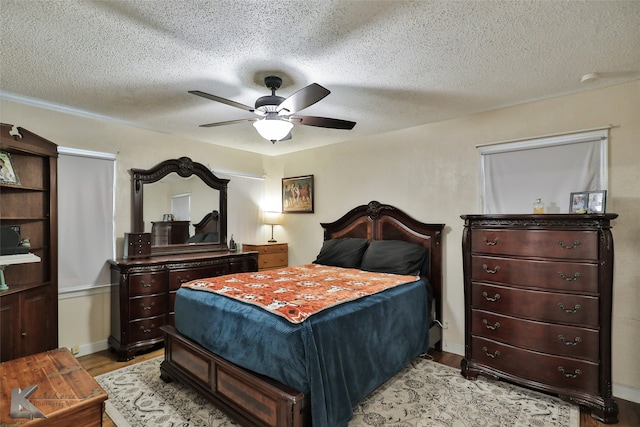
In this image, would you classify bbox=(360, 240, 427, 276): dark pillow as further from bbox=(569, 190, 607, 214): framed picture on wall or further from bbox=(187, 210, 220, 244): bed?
bbox=(187, 210, 220, 244): bed

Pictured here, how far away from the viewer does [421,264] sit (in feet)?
11.5

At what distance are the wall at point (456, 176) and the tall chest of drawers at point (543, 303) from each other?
0.50 metres

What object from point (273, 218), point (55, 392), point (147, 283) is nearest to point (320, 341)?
point (55, 392)

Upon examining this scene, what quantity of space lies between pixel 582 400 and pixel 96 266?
4.56 m

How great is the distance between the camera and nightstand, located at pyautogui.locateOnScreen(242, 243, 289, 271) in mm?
4777

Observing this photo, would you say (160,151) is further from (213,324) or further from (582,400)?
(582,400)

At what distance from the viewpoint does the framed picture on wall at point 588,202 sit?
2.51 meters

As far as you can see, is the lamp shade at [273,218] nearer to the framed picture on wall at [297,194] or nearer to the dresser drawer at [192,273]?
the framed picture on wall at [297,194]

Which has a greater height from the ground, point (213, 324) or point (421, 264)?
point (421, 264)

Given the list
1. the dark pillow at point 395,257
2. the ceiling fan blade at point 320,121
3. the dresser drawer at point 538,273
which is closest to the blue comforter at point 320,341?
the dark pillow at point 395,257

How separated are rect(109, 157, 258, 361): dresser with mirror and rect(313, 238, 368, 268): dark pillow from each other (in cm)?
104

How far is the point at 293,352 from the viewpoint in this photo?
1.86m

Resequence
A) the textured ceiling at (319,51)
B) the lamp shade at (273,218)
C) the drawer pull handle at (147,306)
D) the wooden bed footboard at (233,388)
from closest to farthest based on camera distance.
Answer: the textured ceiling at (319,51) < the wooden bed footboard at (233,388) < the drawer pull handle at (147,306) < the lamp shade at (273,218)

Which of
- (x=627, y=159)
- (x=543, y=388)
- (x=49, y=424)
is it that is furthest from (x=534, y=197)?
(x=49, y=424)
